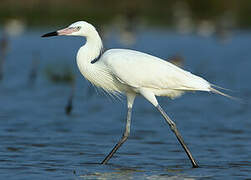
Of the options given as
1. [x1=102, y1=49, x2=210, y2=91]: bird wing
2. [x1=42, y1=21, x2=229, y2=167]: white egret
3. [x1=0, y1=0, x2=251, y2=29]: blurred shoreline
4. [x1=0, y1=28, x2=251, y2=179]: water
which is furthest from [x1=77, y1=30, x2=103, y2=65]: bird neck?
[x1=0, y1=0, x2=251, y2=29]: blurred shoreline

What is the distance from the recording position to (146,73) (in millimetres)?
8578

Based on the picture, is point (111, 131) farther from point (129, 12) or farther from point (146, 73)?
point (129, 12)

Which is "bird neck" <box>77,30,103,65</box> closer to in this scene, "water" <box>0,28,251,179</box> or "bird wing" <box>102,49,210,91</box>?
"bird wing" <box>102,49,210,91</box>

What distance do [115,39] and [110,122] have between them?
1426cm

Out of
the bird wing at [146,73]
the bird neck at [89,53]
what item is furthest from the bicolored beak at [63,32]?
the bird wing at [146,73]

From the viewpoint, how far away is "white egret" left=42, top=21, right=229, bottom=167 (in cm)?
845

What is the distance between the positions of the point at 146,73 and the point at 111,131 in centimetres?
269

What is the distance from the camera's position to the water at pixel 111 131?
8.30 metres

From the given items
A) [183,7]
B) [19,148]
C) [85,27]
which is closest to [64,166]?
[19,148]

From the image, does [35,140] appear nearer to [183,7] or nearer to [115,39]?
[115,39]

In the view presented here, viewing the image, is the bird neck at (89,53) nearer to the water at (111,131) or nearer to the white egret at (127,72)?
the white egret at (127,72)

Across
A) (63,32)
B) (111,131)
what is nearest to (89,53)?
(63,32)

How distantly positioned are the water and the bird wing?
1.12 metres

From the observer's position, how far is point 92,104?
1363 centimetres
